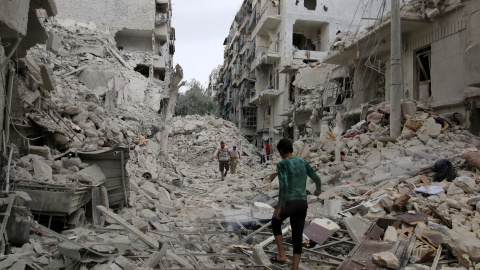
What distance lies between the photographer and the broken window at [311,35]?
85.7ft

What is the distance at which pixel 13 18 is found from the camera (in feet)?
13.4

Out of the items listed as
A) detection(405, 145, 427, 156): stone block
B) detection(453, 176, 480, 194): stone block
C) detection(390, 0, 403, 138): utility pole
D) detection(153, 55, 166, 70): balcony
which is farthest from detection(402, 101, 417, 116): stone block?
detection(153, 55, 166, 70): balcony

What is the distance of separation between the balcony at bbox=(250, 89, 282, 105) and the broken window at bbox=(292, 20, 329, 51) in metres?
4.93

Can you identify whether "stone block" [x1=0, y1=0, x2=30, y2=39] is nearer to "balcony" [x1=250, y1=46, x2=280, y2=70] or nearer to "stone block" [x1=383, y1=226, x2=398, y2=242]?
"stone block" [x1=383, y1=226, x2=398, y2=242]

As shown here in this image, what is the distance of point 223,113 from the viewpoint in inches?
1944

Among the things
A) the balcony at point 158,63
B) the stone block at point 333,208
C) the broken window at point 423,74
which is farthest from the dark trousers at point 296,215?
the balcony at point 158,63

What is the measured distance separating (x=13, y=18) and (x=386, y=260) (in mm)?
5341

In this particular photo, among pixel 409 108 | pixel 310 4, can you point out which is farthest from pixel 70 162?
pixel 310 4

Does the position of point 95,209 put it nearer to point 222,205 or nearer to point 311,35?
point 222,205

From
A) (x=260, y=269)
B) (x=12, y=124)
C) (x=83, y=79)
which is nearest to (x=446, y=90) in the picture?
(x=260, y=269)

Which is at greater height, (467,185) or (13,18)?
(13,18)

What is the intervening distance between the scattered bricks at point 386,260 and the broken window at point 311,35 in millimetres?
24294

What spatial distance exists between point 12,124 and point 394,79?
379 inches

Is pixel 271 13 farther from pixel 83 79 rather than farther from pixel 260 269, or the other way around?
pixel 260 269
